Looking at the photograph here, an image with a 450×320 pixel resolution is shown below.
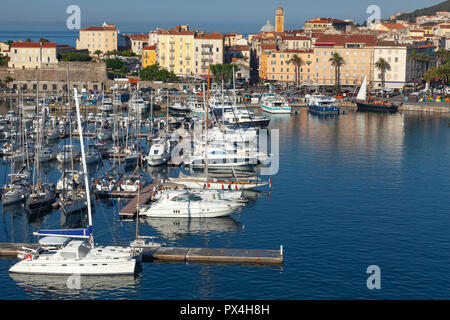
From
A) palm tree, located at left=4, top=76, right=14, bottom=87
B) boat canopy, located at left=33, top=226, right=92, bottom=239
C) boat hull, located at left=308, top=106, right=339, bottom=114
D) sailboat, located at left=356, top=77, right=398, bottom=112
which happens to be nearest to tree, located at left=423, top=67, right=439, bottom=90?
sailboat, located at left=356, top=77, right=398, bottom=112

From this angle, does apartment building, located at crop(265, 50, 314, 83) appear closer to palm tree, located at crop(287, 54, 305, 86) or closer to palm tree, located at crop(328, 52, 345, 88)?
palm tree, located at crop(287, 54, 305, 86)

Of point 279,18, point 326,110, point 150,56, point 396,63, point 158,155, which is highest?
point 279,18

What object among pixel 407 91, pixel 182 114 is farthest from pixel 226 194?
pixel 407 91

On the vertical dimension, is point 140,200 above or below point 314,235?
above

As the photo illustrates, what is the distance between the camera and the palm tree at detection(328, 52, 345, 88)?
330 ft

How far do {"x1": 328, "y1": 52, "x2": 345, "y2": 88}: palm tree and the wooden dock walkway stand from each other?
72.2 m

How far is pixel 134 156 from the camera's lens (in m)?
51.2

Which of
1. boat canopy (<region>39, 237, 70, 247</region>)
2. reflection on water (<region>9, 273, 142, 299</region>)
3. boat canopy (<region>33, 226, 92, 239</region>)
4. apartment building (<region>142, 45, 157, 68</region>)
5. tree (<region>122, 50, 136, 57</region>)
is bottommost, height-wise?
reflection on water (<region>9, 273, 142, 299</region>)

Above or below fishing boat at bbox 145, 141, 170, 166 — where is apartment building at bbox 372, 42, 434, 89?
above

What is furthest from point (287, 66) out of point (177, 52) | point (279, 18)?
point (279, 18)

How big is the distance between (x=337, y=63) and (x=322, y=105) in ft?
59.1

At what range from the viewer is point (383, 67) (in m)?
98.9

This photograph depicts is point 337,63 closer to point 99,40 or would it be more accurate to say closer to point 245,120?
point 245,120

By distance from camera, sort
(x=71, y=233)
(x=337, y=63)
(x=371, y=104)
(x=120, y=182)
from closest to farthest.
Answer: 1. (x=71, y=233)
2. (x=120, y=182)
3. (x=371, y=104)
4. (x=337, y=63)
